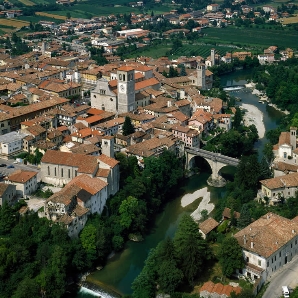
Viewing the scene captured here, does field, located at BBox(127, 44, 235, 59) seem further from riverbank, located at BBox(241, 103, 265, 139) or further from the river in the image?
the river

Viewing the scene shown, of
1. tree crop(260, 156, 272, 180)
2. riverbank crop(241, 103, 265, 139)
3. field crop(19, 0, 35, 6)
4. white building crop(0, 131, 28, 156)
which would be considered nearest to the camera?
tree crop(260, 156, 272, 180)

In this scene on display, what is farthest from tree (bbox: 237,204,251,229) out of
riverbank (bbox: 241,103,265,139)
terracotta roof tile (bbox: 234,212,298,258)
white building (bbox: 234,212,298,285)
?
riverbank (bbox: 241,103,265,139)

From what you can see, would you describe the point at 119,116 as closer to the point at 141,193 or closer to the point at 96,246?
the point at 141,193

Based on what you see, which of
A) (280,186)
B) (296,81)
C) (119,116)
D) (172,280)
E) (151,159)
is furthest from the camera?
(296,81)

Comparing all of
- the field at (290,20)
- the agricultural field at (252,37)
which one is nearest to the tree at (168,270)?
the agricultural field at (252,37)

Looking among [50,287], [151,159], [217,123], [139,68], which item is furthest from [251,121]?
[50,287]

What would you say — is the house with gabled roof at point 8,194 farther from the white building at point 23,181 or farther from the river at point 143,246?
the river at point 143,246

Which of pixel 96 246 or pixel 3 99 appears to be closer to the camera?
pixel 96 246
